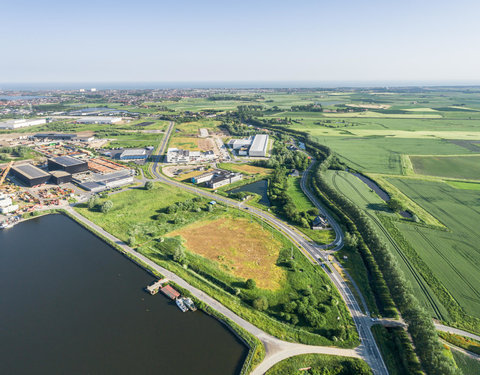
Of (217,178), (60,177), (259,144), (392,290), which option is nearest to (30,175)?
(60,177)

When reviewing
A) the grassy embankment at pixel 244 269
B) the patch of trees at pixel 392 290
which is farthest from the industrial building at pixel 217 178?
the patch of trees at pixel 392 290

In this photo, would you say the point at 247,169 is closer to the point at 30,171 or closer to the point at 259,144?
the point at 259,144

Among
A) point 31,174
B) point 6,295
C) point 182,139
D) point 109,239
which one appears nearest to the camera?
point 6,295

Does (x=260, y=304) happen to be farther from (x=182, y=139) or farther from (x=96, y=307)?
(x=182, y=139)

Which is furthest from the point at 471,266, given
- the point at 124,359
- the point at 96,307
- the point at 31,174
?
the point at 31,174

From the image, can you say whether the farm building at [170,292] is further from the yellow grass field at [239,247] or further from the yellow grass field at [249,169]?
the yellow grass field at [249,169]

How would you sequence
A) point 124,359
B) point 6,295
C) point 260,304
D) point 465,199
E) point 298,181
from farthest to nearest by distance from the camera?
point 298,181
point 465,199
point 6,295
point 260,304
point 124,359

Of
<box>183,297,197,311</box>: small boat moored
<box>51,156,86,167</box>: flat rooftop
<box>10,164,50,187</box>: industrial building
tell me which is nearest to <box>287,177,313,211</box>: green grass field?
<box>183,297,197,311</box>: small boat moored

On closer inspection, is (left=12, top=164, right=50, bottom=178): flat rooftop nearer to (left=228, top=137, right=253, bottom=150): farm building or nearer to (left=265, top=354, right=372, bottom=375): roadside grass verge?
(left=228, top=137, right=253, bottom=150): farm building
